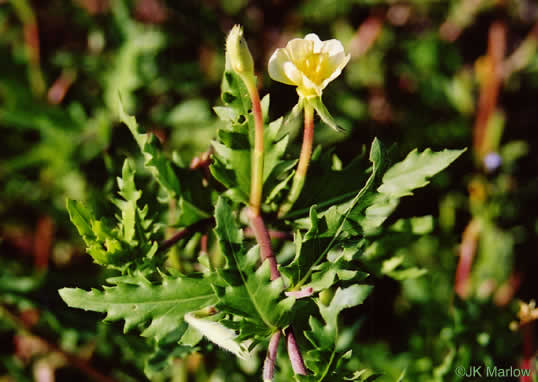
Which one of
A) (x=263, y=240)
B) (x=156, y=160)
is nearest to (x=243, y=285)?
(x=263, y=240)

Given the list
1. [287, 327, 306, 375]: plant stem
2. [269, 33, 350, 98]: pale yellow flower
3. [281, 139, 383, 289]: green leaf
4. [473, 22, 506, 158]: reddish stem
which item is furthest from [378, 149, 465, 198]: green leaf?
[473, 22, 506, 158]: reddish stem

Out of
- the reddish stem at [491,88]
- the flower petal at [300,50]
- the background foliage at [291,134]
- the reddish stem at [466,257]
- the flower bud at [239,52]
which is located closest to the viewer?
the flower bud at [239,52]

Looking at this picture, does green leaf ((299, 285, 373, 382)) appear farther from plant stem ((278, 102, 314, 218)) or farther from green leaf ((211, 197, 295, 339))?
plant stem ((278, 102, 314, 218))

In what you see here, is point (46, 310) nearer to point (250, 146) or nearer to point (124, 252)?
point (124, 252)

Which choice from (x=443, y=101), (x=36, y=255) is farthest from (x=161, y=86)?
(x=443, y=101)

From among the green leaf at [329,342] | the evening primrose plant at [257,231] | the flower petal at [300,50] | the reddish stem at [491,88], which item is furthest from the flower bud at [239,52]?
the reddish stem at [491,88]

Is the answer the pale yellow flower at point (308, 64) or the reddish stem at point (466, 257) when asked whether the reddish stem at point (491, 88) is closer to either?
the reddish stem at point (466, 257)

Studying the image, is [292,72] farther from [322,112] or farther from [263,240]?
[263,240]
